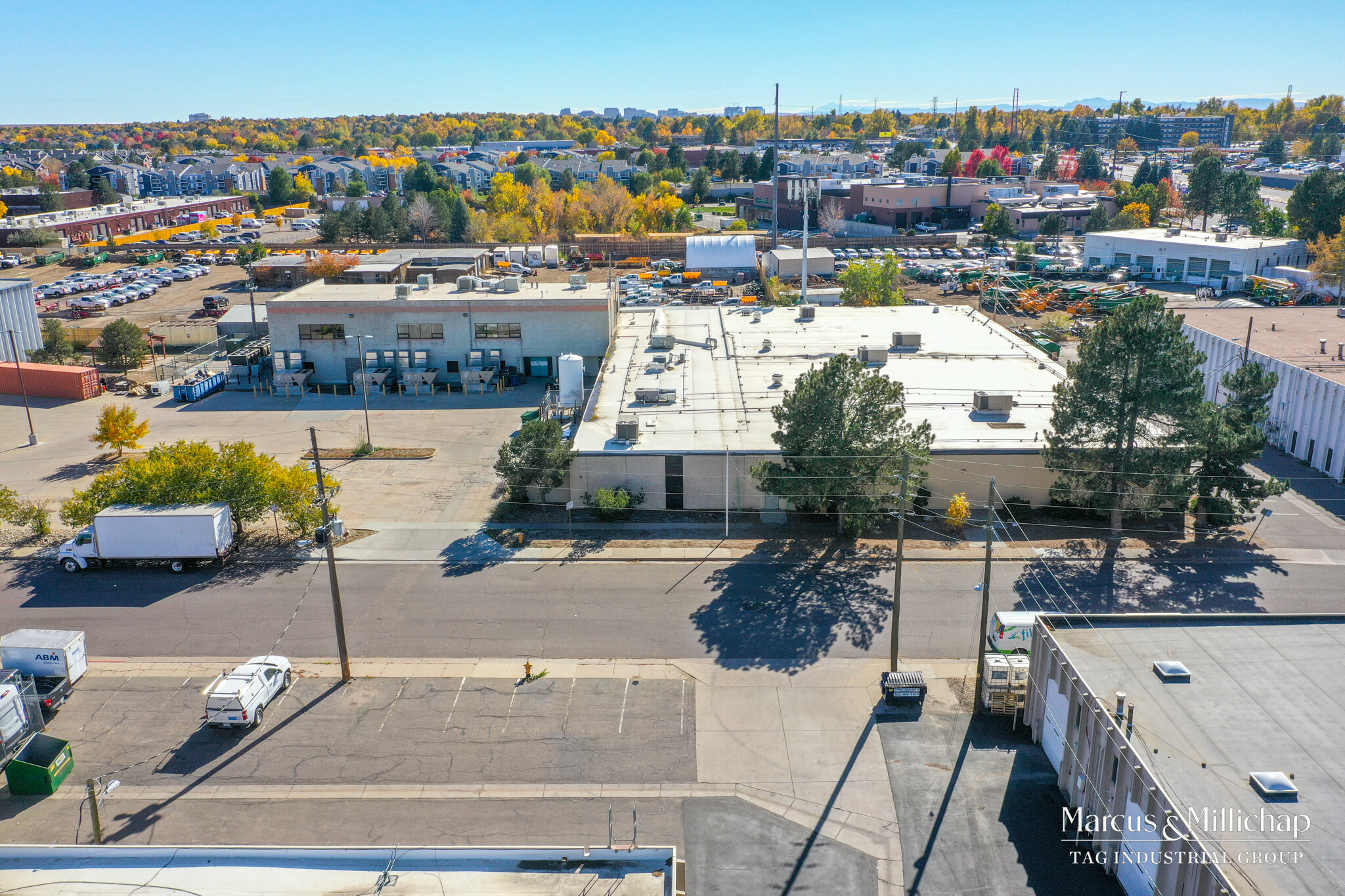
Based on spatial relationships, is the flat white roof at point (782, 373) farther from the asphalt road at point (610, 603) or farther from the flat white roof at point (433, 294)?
the asphalt road at point (610, 603)

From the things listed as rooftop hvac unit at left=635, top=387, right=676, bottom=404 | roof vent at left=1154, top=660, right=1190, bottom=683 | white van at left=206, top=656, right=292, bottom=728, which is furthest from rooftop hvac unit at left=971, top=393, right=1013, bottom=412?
white van at left=206, top=656, right=292, bottom=728

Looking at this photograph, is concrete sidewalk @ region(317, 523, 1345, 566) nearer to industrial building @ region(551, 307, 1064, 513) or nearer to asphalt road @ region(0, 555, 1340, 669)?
asphalt road @ region(0, 555, 1340, 669)

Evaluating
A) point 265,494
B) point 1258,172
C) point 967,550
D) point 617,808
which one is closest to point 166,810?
point 617,808

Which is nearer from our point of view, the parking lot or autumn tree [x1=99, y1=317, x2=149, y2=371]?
the parking lot

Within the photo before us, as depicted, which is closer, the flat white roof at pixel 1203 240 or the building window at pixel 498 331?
the building window at pixel 498 331

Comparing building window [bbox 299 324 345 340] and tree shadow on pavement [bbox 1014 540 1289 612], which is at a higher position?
building window [bbox 299 324 345 340]

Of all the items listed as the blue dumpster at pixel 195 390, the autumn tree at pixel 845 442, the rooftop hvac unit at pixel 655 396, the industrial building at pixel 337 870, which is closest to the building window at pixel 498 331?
the blue dumpster at pixel 195 390

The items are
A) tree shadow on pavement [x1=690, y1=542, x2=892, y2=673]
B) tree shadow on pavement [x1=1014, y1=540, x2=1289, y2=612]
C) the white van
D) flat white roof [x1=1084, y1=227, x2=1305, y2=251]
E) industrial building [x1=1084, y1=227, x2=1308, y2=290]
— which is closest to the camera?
the white van

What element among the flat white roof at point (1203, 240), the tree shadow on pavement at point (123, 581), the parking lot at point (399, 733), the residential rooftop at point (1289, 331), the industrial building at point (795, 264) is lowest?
the parking lot at point (399, 733)
